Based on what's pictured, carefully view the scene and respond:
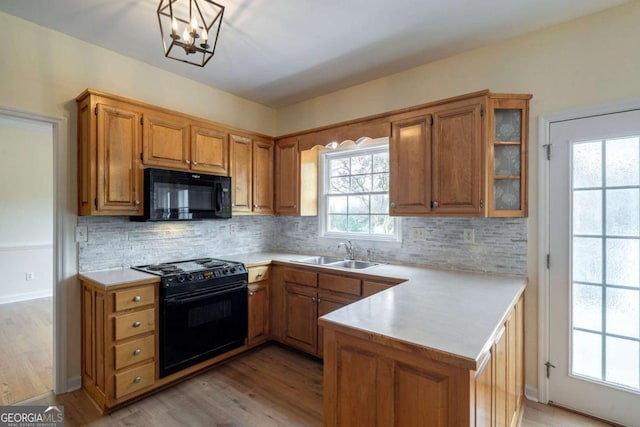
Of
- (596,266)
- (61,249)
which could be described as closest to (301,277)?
(61,249)

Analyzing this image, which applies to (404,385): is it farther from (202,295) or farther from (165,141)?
(165,141)

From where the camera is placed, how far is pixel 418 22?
2.28 meters

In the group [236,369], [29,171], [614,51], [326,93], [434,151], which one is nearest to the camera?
[614,51]

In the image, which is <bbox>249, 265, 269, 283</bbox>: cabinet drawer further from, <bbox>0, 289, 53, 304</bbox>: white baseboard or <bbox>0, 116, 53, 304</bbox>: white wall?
<bbox>0, 289, 53, 304</bbox>: white baseboard

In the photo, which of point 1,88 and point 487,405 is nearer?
point 487,405

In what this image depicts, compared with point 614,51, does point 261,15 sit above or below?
above

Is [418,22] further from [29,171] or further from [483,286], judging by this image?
[29,171]

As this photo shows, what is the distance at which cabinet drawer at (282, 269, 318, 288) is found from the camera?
9.70 ft

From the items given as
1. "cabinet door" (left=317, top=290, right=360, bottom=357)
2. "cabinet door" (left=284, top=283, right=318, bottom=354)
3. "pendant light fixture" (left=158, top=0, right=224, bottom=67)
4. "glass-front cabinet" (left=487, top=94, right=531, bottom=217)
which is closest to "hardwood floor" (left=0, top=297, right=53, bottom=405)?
"cabinet door" (left=284, top=283, right=318, bottom=354)

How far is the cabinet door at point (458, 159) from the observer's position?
2.31 m

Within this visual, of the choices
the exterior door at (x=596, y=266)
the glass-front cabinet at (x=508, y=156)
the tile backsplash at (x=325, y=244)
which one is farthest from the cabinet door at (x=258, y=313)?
the exterior door at (x=596, y=266)

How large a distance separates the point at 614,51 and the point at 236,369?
3858mm

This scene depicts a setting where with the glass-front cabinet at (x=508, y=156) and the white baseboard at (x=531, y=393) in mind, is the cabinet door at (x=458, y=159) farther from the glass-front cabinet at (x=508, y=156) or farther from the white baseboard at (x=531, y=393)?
the white baseboard at (x=531, y=393)

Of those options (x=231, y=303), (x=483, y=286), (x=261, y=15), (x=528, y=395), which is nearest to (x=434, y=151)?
(x=483, y=286)
